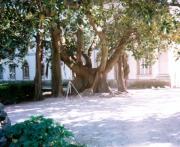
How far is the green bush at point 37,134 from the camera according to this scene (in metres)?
4.89

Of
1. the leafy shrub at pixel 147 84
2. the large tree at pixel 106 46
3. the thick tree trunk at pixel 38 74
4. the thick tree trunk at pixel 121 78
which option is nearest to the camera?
the large tree at pixel 106 46

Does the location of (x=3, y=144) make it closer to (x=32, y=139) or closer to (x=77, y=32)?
(x=32, y=139)

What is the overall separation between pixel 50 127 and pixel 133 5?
586 centimetres

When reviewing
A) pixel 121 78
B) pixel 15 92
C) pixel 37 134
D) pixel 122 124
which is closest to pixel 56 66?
pixel 15 92

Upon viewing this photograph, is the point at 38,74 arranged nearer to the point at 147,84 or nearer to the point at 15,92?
the point at 15,92

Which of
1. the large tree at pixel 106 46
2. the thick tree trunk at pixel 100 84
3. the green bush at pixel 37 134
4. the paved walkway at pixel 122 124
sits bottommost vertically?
the paved walkway at pixel 122 124

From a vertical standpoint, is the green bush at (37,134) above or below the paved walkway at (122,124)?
above

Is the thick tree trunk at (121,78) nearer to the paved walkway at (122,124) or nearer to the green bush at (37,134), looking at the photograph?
the paved walkway at (122,124)

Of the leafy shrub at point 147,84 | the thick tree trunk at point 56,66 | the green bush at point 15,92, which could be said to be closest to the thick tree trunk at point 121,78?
the thick tree trunk at point 56,66

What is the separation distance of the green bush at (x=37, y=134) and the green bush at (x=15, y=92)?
1614cm

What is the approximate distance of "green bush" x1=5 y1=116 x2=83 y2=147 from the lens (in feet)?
16.1

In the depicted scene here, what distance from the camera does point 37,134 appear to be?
4.98 m

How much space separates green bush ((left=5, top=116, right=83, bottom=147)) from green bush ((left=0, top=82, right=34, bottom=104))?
1614 cm

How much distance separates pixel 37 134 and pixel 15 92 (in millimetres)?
17386
